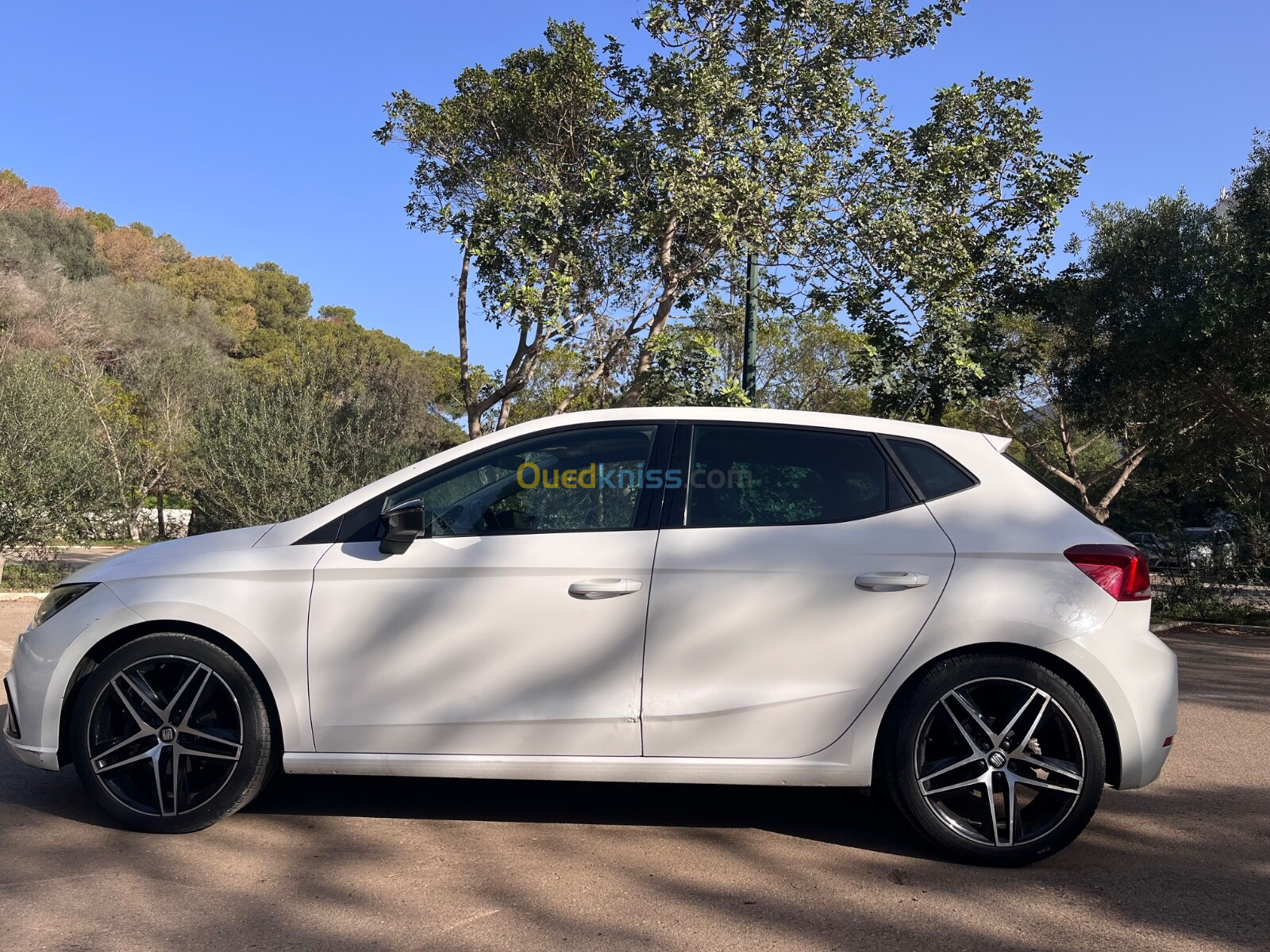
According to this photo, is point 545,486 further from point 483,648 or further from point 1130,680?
point 1130,680

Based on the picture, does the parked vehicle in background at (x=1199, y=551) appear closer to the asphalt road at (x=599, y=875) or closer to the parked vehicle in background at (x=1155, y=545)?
the parked vehicle in background at (x=1155, y=545)

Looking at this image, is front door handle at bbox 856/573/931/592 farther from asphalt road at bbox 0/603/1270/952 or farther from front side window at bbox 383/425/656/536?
asphalt road at bbox 0/603/1270/952

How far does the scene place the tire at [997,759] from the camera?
154 inches

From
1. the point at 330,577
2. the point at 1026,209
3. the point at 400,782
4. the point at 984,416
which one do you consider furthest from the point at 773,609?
the point at 984,416

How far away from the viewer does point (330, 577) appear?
13.5ft

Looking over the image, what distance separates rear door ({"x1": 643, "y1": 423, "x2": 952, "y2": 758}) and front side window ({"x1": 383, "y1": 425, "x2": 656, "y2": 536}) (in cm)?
30

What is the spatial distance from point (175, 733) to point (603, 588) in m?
1.73

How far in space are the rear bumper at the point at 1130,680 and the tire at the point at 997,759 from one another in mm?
88

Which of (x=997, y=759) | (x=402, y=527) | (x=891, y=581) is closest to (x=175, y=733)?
(x=402, y=527)

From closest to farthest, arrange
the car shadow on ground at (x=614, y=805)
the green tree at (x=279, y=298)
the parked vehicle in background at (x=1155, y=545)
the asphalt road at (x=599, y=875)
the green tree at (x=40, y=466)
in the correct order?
the asphalt road at (x=599, y=875), the car shadow on ground at (x=614, y=805), the green tree at (x=40, y=466), the parked vehicle in background at (x=1155, y=545), the green tree at (x=279, y=298)

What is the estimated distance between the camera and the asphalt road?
3279 mm

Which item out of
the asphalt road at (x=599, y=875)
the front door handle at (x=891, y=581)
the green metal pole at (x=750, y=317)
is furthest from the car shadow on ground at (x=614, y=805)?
the green metal pole at (x=750, y=317)

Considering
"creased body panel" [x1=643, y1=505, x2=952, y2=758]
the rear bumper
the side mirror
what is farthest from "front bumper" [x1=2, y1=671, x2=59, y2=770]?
the rear bumper

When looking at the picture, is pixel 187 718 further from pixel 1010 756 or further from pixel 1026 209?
pixel 1026 209
